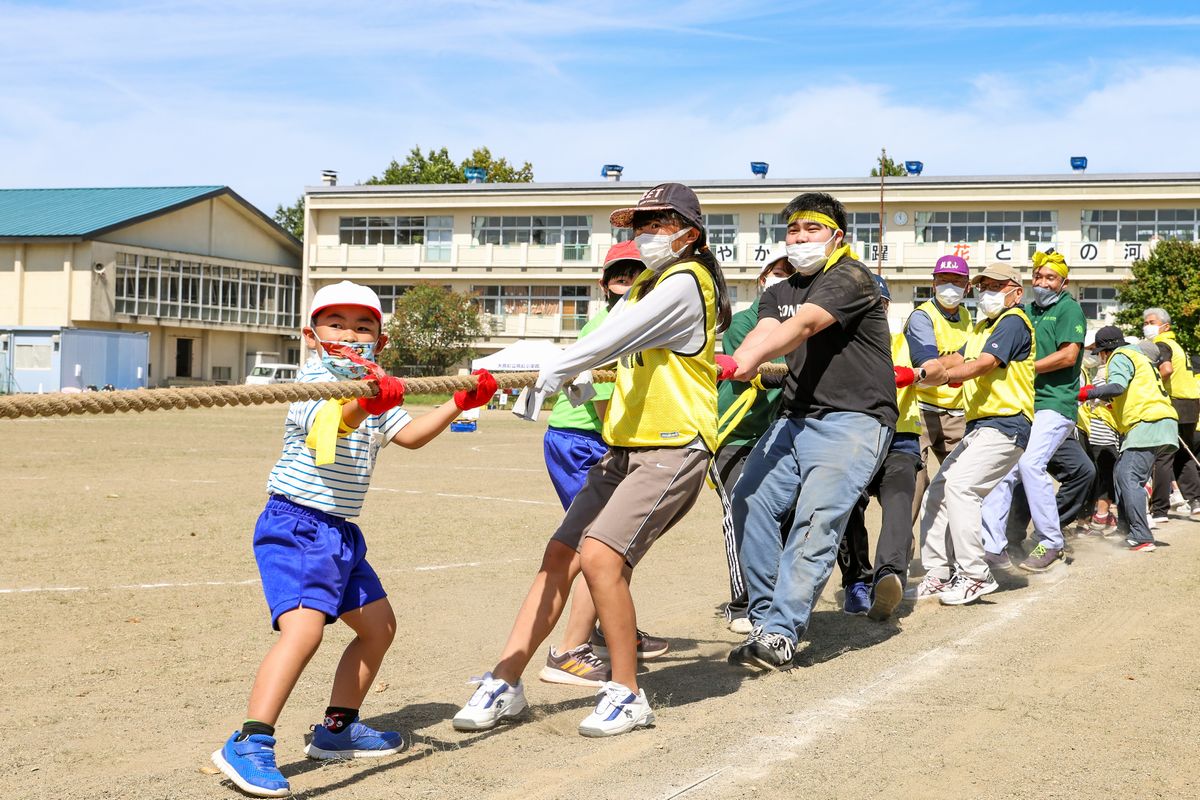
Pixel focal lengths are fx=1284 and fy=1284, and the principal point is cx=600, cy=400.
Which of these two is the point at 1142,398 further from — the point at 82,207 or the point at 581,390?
the point at 82,207

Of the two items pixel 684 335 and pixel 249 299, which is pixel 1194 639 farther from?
pixel 249 299

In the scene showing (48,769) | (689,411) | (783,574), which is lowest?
(48,769)

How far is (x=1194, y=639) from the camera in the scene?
279 inches

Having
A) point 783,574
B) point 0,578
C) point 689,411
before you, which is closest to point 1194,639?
point 783,574

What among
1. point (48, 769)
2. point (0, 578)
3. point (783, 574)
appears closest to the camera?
point (48, 769)

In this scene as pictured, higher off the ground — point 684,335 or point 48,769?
point 684,335

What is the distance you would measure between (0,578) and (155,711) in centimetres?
406

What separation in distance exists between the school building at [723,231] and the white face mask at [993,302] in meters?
44.1

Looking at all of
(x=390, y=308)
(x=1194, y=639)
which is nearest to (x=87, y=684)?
(x=1194, y=639)

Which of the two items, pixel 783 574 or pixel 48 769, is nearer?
pixel 48 769

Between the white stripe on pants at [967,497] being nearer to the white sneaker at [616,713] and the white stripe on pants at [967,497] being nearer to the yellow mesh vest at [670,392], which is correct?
the yellow mesh vest at [670,392]

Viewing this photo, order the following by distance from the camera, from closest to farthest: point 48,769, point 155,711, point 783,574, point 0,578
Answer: point 48,769 → point 155,711 → point 783,574 → point 0,578

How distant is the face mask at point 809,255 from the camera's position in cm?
666

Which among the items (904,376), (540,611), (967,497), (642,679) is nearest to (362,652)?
(540,611)
